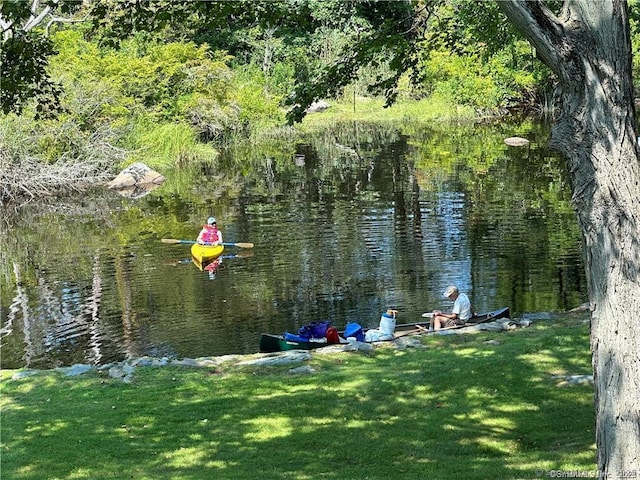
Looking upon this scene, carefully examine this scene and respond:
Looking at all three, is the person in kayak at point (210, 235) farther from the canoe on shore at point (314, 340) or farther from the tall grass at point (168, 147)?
the tall grass at point (168, 147)

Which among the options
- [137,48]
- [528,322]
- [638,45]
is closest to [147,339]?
[528,322]

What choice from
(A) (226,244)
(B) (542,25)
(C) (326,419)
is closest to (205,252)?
(A) (226,244)

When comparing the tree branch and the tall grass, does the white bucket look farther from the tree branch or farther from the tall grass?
the tall grass

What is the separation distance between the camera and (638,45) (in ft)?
166

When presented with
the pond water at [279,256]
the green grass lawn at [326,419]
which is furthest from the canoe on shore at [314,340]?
the green grass lawn at [326,419]

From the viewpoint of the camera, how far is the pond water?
1716 cm

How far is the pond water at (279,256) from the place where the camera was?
675 inches

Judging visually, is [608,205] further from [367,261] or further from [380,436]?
[367,261]

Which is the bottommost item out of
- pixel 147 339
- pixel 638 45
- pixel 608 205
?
pixel 147 339

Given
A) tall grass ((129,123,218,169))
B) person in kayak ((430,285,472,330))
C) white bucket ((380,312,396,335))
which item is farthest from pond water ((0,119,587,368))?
tall grass ((129,123,218,169))

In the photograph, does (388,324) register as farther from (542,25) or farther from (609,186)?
(542,25)

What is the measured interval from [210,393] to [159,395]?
0.61 m

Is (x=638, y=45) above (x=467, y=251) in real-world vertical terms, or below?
above

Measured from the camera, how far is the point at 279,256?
22.4 m
